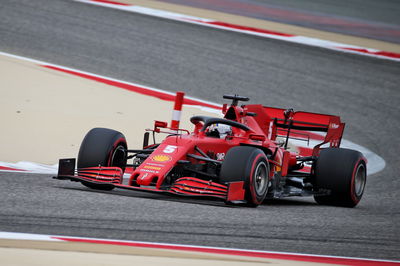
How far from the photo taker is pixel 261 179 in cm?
934

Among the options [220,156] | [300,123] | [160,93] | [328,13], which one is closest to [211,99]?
[160,93]

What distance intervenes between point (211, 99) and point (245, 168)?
835cm

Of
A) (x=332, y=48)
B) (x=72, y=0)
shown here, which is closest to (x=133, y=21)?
(x=72, y=0)

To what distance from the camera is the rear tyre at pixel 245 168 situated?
29.2 feet

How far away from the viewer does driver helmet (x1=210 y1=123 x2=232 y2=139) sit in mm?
9984

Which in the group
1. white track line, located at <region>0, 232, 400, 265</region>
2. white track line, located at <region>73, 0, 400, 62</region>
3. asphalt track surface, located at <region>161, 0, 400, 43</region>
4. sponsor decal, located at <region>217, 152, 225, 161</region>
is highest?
asphalt track surface, located at <region>161, 0, 400, 43</region>

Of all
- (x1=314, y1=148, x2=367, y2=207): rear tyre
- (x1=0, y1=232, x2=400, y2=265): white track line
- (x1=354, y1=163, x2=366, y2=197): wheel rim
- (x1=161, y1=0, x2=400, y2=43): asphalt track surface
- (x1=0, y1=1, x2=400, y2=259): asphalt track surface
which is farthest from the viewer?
(x1=161, y1=0, x2=400, y2=43): asphalt track surface

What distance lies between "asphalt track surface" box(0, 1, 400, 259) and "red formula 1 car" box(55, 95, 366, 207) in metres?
0.20

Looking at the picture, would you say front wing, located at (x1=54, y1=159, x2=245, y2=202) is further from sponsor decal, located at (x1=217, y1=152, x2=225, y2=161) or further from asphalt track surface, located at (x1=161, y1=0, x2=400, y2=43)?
asphalt track surface, located at (x1=161, y1=0, x2=400, y2=43)

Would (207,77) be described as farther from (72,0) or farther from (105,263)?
(105,263)

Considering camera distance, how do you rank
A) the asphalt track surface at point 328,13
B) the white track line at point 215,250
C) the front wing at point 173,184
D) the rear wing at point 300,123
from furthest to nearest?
1. the asphalt track surface at point 328,13
2. the rear wing at point 300,123
3. the front wing at point 173,184
4. the white track line at point 215,250

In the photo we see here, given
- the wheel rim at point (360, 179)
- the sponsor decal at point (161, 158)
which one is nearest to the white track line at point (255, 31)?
the wheel rim at point (360, 179)

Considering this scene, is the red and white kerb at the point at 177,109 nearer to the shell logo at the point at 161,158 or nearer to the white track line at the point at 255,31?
the shell logo at the point at 161,158

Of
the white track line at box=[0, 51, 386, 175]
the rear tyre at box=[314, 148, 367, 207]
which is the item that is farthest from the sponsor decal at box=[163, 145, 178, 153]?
the rear tyre at box=[314, 148, 367, 207]
